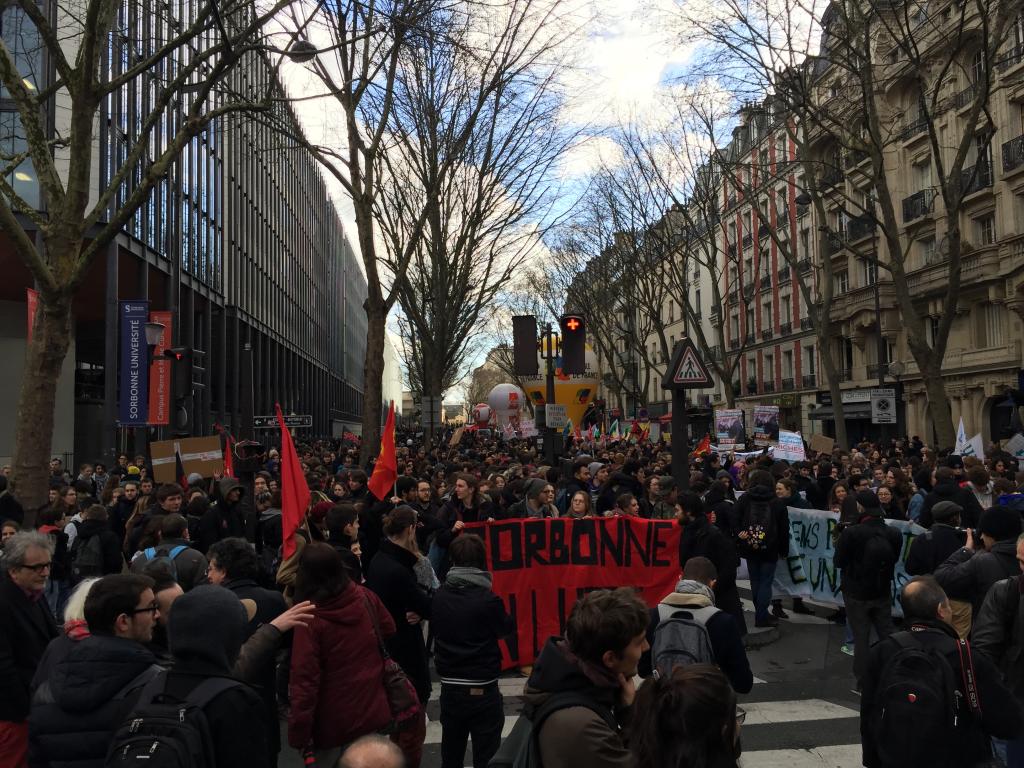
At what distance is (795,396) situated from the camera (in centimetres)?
4397

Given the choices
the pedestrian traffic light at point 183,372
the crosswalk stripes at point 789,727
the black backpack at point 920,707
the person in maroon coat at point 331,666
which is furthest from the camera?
the pedestrian traffic light at point 183,372

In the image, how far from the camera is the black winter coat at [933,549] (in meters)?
6.81

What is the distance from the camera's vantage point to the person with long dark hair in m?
2.44

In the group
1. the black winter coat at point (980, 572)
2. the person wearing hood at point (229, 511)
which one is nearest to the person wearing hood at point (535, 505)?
the person wearing hood at point (229, 511)

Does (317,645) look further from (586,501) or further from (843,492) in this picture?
(843,492)

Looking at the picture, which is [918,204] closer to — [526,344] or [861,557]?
[526,344]

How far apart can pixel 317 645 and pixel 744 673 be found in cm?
203

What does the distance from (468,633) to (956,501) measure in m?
5.94

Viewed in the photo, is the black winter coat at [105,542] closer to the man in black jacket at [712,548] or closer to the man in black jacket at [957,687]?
the man in black jacket at [712,548]

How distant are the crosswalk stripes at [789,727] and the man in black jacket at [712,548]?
0.65m

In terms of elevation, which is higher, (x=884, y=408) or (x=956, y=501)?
(x=884, y=408)

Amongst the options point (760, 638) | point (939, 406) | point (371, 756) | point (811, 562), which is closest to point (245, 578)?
point (371, 756)

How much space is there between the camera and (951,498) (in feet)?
27.3

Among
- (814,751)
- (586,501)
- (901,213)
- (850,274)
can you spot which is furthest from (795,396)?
(814,751)
